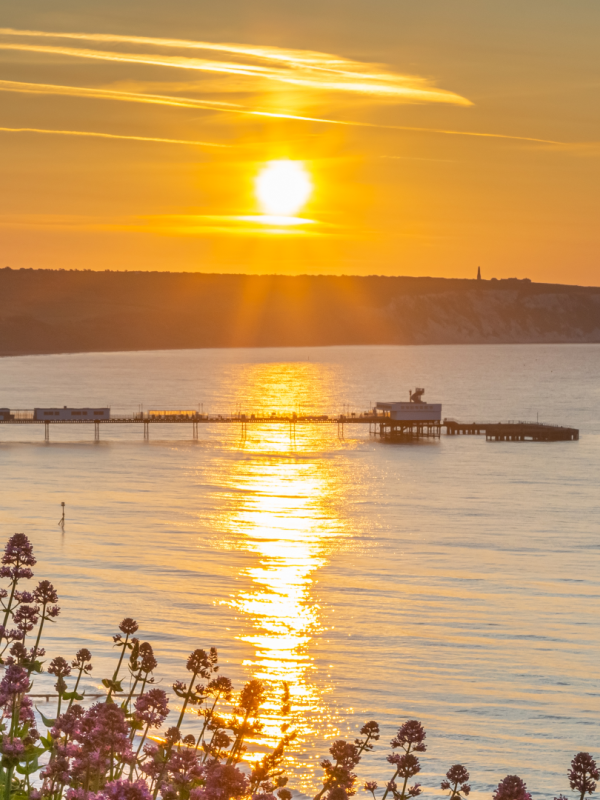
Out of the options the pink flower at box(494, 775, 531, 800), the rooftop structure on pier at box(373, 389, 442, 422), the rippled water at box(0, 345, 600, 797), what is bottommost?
the rippled water at box(0, 345, 600, 797)

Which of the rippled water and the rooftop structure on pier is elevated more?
the rooftop structure on pier

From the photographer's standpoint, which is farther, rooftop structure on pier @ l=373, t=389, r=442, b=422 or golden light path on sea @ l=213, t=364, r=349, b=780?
rooftop structure on pier @ l=373, t=389, r=442, b=422

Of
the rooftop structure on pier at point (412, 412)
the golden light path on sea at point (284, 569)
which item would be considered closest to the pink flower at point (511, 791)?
the golden light path on sea at point (284, 569)

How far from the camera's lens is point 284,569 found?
5159 centimetres

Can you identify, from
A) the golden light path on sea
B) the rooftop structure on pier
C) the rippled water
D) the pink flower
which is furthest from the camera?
the rooftop structure on pier

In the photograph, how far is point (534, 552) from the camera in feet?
192

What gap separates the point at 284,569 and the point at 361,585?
15.8 ft

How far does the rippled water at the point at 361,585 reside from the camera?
31.3 metres

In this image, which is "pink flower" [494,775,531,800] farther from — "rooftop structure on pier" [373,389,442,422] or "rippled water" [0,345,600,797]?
"rooftop structure on pier" [373,389,442,422]

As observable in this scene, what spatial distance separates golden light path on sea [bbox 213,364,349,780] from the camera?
1283 inches

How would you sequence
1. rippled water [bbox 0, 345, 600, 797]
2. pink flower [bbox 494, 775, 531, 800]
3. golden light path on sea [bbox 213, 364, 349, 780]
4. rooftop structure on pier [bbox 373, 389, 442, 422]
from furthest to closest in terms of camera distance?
rooftop structure on pier [bbox 373, 389, 442, 422] < golden light path on sea [bbox 213, 364, 349, 780] < rippled water [bbox 0, 345, 600, 797] < pink flower [bbox 494, 775, 531, 800]

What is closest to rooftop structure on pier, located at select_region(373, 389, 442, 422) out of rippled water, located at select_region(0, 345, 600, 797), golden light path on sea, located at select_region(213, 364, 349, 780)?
golden light path on sea, located at select_region(213, 364, 349, 780)

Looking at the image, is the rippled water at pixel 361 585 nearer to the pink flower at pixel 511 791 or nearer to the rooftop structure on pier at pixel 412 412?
the pink flower at pixel 511 791

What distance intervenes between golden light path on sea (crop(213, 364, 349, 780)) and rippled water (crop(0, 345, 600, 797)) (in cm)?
14
